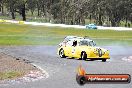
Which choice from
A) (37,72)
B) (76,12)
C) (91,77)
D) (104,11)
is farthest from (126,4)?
(91,77)

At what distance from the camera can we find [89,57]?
26.8m

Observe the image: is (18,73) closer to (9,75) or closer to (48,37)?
(9,75)

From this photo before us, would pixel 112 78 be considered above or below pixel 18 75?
above

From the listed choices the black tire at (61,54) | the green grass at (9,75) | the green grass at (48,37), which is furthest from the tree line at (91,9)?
the green grass at (9,75)

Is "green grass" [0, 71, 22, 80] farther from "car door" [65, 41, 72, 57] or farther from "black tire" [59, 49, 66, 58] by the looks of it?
"black tire" [59, 49, 66, 58]

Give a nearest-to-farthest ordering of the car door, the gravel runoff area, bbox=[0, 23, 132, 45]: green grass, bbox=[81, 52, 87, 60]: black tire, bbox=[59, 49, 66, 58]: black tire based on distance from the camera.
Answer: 1. the gravel runoff area
2. bbox=[81, 52, 87, 60]: black tire
3. the car door
4. bbox=[59, 49, 66, 58]: black tire
5. bbox=[0, 23, 132, 45]: green grass

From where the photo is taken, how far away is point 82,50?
26969 mm

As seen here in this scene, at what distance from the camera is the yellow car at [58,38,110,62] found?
2674cm

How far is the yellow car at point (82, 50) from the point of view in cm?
2674

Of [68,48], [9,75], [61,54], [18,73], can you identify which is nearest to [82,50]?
[68,48]

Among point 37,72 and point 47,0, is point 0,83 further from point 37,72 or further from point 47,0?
point 47,0

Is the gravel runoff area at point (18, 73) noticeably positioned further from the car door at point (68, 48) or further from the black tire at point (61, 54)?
the black tire at point (61, 54)

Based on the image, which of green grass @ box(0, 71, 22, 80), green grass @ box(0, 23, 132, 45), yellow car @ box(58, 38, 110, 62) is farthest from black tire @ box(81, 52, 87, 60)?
green grass @ box(0, 23, 132, 45)

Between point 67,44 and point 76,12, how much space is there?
10100 centimetres
